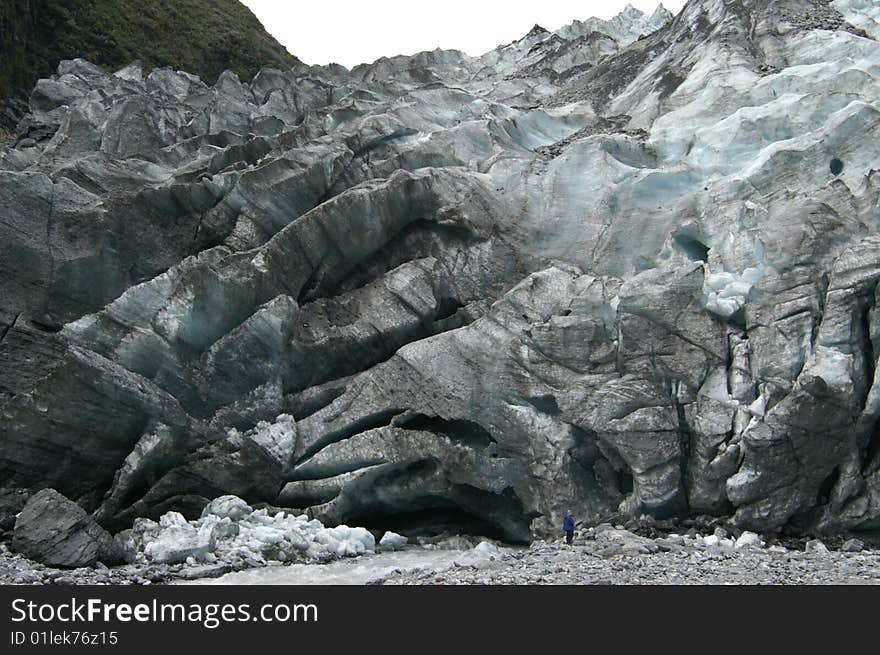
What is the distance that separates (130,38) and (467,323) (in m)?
58.3

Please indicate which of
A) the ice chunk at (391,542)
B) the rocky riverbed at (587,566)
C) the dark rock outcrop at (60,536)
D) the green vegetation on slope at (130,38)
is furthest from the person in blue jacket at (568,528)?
the green vegetation on slope at (130,38)

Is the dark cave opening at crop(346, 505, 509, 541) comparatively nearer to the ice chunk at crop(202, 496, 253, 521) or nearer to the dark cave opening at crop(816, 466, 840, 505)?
the ice chunk at crop(202, 496, 253, 521)

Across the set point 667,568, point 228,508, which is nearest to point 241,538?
point 228,508

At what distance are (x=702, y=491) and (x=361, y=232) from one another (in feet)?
48.6

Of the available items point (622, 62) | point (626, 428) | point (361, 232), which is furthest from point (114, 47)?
point (626, 428)

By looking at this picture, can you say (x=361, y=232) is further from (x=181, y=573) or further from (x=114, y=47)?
(x=114, y=47)

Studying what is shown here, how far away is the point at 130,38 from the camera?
68.9 metres

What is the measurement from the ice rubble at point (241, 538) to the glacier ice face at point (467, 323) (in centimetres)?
17

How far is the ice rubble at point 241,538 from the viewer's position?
1820 centimetres

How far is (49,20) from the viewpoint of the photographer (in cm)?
6316

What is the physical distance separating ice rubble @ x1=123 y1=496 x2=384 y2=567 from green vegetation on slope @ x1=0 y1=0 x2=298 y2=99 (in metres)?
45.9

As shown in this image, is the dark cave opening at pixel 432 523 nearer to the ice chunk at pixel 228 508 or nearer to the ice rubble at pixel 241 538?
the ice rubble at pixel 241 538

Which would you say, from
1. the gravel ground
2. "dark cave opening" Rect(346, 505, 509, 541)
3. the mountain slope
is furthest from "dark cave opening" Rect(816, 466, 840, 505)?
the mountain slope

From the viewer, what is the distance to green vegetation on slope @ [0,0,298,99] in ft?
187
